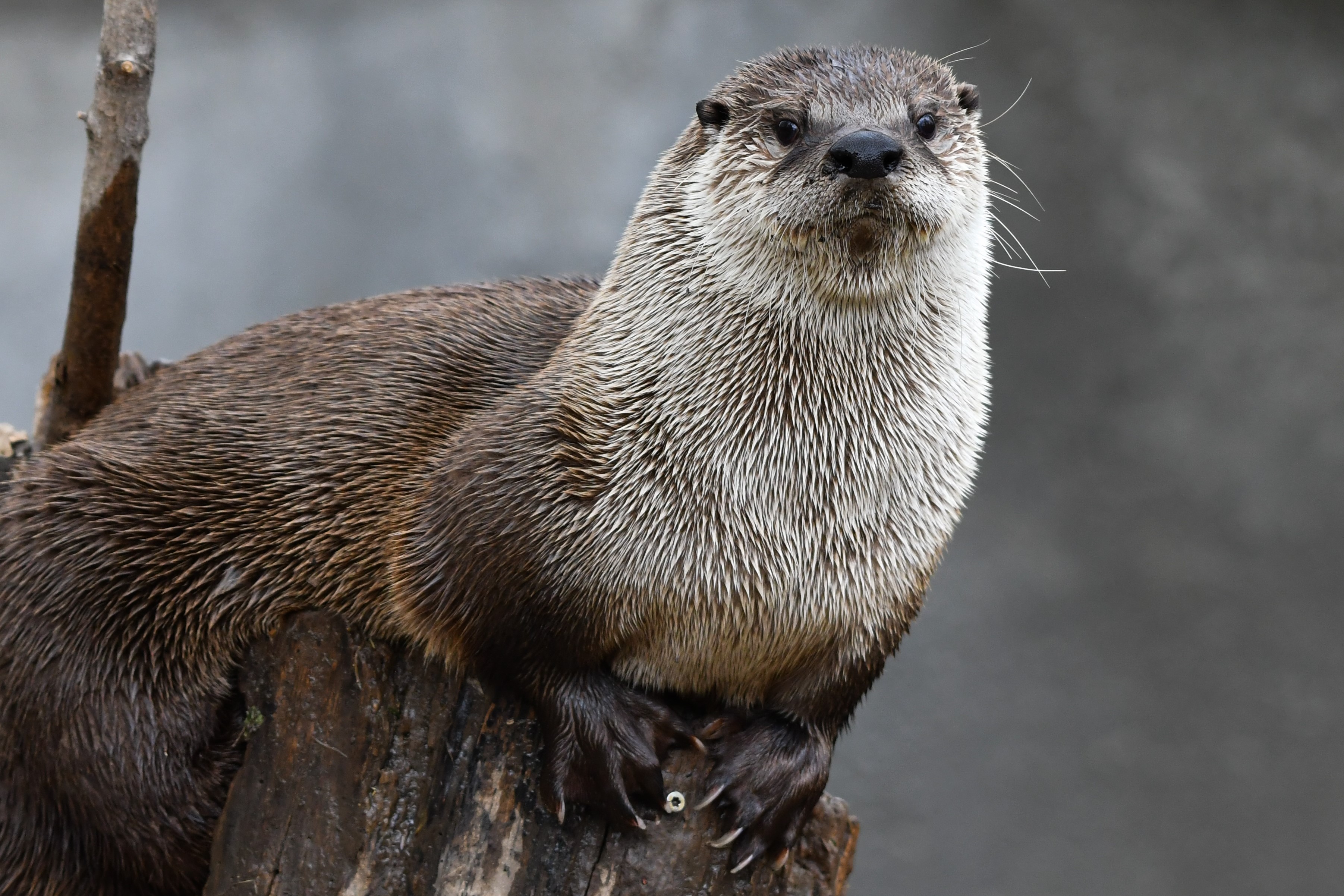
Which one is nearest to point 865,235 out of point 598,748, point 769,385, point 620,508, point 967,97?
point 769,385

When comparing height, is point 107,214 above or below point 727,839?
above

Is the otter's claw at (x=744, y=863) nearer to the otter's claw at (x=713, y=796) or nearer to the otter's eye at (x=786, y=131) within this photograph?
the otter's claw at (x=713, y=796)

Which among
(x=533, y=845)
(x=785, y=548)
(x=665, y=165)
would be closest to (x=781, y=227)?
(x=665, y=165)

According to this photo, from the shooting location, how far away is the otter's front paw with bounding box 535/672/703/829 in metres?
1.78

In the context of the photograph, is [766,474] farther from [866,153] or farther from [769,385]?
[866,153]

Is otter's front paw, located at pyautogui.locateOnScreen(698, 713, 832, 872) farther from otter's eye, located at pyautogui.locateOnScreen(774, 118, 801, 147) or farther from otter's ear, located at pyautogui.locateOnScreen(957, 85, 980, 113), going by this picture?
otter's ear, located at pyautogui.locateOnScreen(957, 85, 980, 113)

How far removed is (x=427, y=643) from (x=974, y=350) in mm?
906

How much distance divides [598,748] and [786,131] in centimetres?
87

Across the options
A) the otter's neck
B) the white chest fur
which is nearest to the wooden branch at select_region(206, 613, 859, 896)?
the white chest fur

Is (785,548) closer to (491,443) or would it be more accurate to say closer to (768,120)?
(491,443)

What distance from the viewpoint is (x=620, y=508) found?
5.78 feet

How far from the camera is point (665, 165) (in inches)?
74.3

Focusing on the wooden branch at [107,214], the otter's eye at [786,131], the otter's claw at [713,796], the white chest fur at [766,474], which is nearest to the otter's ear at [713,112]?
the otter's eye at [786,131]

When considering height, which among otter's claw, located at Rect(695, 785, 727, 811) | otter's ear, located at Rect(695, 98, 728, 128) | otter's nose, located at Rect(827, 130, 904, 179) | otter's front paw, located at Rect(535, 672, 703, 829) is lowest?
otter's claw, located at Rect(695, 785, 727, 811)
